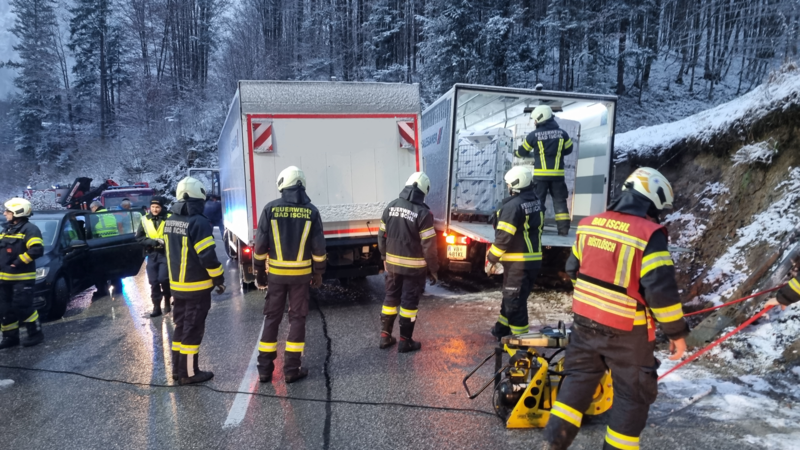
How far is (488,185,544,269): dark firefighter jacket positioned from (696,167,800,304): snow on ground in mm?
2267

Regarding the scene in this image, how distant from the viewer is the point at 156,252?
6.59 meters

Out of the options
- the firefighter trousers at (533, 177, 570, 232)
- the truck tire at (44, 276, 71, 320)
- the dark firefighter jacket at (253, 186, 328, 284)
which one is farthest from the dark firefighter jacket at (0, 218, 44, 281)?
the firefighter trousers at (533, 177, 570, 232)

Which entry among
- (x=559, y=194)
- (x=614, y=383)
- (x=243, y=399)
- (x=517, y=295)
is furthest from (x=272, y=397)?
(x=559, y=194)

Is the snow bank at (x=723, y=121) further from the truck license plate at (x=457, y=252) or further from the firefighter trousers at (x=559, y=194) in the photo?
the truck license plate at (x=457, y=252)

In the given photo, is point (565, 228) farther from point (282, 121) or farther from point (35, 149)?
point (35, 149)

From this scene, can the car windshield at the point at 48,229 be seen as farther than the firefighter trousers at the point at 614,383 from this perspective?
Yes

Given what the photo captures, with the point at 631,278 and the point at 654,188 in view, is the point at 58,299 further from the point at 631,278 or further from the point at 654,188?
the point at 654,188

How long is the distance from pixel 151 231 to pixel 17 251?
1603 mm

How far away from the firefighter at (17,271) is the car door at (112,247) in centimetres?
231

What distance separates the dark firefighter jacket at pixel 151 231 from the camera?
6.54m

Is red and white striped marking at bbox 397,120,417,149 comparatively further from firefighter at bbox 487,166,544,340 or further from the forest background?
the forest background

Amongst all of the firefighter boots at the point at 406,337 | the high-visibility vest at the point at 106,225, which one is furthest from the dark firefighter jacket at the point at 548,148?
the high-visibility vest at the point at 106,225

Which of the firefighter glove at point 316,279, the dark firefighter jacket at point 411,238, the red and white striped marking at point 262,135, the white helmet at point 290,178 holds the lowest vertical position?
the firefighter glove at point 316,279

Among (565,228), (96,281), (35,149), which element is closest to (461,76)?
(565,228)
